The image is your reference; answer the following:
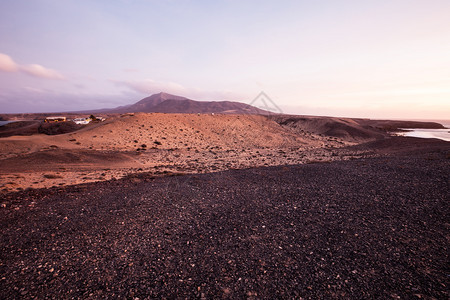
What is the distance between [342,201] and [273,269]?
600 cm

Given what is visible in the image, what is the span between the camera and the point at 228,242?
6062 millimetres

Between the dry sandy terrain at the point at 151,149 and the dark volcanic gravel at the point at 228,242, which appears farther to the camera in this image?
the dry sandy terrain at the point at 151,149

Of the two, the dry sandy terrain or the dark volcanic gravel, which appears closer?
the dark volcanic gravel

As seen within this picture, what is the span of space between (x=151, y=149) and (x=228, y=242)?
86.5 feet

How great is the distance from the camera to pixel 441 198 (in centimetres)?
883

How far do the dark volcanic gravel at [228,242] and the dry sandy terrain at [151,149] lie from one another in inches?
240

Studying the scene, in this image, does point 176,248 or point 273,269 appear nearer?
point 273,269

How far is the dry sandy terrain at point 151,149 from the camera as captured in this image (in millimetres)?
15448

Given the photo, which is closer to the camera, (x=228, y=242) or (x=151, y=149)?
(x=228, y=242)

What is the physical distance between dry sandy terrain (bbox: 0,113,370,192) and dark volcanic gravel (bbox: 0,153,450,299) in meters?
6.10

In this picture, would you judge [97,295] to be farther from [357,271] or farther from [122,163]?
[122,163]

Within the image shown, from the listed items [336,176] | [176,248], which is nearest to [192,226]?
[176,248]

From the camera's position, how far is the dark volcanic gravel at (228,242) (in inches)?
171

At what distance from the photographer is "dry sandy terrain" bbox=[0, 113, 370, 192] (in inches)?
608
